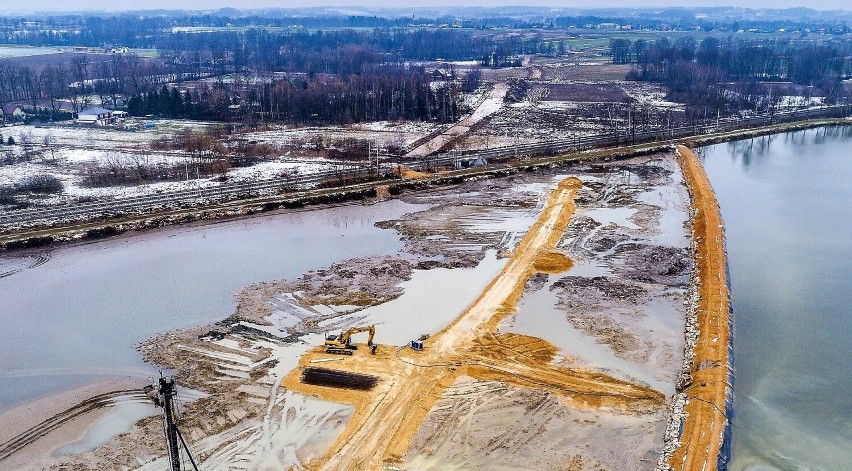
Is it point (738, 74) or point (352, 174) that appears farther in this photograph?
point (738, 74)

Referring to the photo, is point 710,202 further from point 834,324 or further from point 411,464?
point 411,464

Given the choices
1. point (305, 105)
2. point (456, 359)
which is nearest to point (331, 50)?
point (305, 105)

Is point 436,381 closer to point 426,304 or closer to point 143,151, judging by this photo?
point 426,304

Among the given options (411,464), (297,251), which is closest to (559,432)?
(411,464)

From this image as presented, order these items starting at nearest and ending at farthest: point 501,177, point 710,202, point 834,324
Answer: point 834,324 → point 710,202 → point 501,177

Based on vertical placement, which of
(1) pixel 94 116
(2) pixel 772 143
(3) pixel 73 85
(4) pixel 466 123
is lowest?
(2) pixel 772 143

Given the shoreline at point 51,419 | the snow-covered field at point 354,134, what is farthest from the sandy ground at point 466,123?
the shoreline at point 51,419
